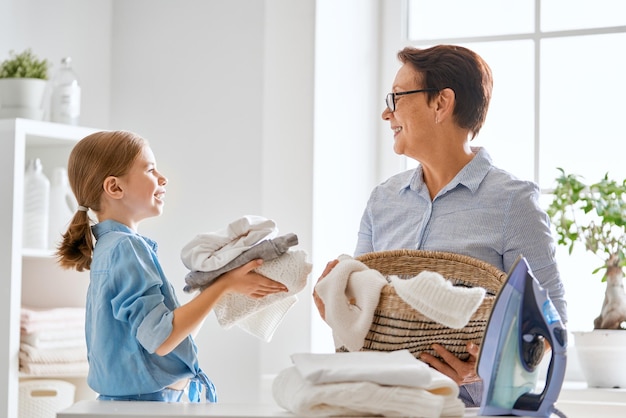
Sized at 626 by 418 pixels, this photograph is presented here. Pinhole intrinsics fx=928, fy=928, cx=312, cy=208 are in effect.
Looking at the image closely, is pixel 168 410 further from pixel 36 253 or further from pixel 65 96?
pixel 65 96

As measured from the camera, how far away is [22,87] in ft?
7.50

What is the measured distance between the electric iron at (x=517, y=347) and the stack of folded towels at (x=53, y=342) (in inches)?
52.2

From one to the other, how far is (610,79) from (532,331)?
1524 millimetres

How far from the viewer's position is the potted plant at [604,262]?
7.32 ft

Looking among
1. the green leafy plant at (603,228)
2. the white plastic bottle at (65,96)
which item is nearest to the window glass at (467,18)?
the green leafy plant at (603,228)

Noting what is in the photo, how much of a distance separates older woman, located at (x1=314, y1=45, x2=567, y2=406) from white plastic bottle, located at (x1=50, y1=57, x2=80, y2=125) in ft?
3.10

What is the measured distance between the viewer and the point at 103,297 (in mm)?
1583

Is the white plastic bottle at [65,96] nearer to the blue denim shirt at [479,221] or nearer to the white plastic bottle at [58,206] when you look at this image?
the white plastic bottle at [58,206]

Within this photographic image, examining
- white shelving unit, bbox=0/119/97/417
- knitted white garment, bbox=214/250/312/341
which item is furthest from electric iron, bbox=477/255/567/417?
white shelving unit, bbox=0/119/97/417

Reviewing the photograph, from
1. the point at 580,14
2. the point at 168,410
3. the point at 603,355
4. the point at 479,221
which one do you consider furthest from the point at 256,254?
the point at 580,14

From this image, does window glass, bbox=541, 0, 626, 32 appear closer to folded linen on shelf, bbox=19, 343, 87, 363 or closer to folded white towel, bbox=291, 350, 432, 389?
folded linen on shelf, bbox=19, 343, 87, 363

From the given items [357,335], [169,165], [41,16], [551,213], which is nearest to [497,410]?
[357,335]

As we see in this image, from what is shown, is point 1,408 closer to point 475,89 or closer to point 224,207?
point 224,207

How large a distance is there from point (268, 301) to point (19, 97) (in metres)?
1.05
